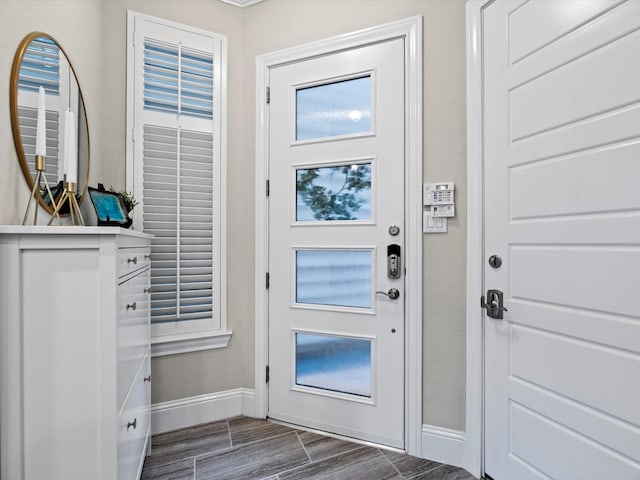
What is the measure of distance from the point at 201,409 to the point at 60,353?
1.42 meters

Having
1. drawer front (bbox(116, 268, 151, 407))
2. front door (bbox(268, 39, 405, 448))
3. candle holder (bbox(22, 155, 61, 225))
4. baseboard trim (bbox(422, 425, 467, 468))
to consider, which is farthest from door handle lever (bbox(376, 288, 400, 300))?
candle holder (bbox(22, 155, 61, 225))

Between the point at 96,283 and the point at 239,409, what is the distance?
1649 millimetres

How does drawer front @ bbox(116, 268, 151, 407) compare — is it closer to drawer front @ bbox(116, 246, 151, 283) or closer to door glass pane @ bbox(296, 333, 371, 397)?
drawer front @ bbox(116, 246, 151, 283)

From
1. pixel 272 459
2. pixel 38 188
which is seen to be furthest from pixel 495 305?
pixel 38 188

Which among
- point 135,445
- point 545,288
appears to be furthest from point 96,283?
point 545,288

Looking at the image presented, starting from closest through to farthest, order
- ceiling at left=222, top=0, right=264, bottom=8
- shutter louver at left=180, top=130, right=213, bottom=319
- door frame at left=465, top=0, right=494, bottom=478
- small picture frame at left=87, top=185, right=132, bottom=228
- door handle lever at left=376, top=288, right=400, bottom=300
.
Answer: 1. small picture frame at left=87, top=185, right=132, bottom=228
2. door frame at left=465, top=0, right=494, bottom=478
3. door handle lever at left=376, top=288, right=400, bottom=300
4. shutter louver at left=180, top=130, right=213, bottom=319
5. ceiling at left=222, top=0, right=264, bottom=8

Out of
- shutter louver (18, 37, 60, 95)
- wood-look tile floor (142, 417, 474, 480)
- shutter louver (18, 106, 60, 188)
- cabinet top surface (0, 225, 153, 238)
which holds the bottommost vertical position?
wood-look tile floor (142, 417, 474, 480)

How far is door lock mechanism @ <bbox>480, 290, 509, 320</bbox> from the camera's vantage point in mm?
1723

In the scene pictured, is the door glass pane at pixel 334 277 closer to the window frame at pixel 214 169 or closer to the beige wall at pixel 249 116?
the beige wall at pixel 249 116

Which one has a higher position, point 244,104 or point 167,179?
point 244,104

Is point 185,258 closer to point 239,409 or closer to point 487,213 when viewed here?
point 239,409

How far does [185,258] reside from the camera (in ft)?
7.62

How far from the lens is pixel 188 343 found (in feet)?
7.59

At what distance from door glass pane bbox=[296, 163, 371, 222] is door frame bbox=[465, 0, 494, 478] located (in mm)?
569
